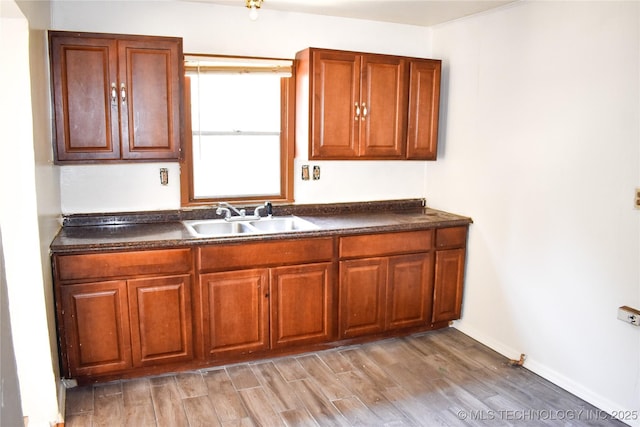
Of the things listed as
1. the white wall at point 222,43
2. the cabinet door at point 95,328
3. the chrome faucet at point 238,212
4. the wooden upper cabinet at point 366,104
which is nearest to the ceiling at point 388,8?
the white wall at point 222,43

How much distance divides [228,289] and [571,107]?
7.63 feet

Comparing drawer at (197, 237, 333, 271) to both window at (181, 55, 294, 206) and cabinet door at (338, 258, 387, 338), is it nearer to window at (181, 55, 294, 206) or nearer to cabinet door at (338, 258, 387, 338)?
cabinet door at (338, 258, 387, 338)

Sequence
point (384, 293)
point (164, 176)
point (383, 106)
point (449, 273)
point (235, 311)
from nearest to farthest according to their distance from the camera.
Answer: point (235, 311) → point (164, 176) → point (384, 293) → point (383, 106) → point (449, 273)

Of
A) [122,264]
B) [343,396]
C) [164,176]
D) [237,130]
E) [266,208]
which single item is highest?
[237,130]

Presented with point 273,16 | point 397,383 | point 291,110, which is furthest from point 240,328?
point 273,16

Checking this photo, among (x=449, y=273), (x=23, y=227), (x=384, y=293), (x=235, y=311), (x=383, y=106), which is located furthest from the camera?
(x=449, y=273)

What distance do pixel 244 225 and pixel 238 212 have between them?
118 millimetres

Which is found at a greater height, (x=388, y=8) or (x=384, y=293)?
(x=388, y=8)

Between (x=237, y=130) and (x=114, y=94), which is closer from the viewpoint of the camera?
(x=114, y=94)

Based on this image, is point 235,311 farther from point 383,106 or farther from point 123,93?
point 383,106

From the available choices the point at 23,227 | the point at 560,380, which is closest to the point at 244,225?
the point at 23,227

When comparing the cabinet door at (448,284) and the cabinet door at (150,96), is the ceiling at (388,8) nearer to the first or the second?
the cabinet door at (150,96)

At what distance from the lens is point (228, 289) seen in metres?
3.04

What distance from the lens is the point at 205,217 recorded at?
3504mm
